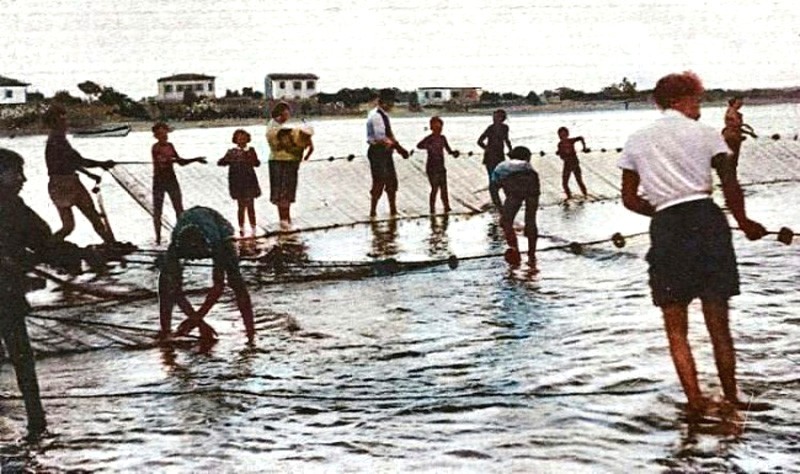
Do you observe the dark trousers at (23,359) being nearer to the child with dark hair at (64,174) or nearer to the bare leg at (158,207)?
the child with dark hair at (64,174)

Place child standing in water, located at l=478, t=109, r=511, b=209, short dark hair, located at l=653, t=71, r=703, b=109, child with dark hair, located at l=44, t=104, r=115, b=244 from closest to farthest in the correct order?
short dark hair, located at l=653, t=71, r=703, b=109 < child with dark hair, located at l=44, t=104, r=115, b=244 < child standing in water, located at l=478, t=109, r=511, b=209

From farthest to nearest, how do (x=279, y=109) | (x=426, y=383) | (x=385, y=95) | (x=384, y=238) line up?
1. (x=385, y=95)
2. (x=384, y=238)
3. (x=279, y=109)
4. (x=426, y=383)

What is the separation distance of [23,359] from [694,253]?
3.51 m

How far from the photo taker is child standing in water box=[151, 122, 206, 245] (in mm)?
13117

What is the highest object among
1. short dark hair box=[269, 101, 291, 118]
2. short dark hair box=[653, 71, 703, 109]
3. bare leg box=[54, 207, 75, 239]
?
short dark hair box=[653, 71, 703, 109]

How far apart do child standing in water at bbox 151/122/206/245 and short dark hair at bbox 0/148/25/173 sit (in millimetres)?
7419

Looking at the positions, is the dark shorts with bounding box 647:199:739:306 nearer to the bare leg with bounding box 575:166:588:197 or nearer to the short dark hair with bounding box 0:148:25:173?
the short dark hair with bounding box 0:148:25:173

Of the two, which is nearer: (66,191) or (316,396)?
(316,396)

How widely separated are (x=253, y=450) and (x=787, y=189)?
20.1 meters

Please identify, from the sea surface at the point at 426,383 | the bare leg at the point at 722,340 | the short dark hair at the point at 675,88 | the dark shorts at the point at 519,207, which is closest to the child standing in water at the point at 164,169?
the sea surface at the point at 426,383

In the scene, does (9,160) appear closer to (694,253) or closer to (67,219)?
(694,253)

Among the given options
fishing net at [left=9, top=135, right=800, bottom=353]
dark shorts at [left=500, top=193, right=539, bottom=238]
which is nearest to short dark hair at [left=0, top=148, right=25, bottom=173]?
fishing net at [left=9, top=135, right=800, bottom=353]

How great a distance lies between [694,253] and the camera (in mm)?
4965

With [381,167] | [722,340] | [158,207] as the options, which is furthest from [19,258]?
[381,167]
